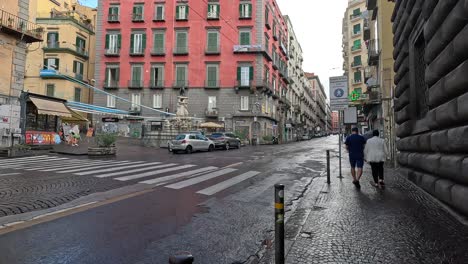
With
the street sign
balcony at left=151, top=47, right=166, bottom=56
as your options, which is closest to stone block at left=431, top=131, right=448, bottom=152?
the street sign

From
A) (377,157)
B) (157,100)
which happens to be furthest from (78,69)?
(377,157)

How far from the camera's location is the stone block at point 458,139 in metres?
4.90

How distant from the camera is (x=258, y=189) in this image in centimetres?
841

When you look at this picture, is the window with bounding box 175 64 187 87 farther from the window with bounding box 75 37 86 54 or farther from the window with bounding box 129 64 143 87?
the window with bounding box 75 37 86 54

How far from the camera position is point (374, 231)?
187 inches

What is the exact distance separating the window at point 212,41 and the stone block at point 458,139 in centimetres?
3871

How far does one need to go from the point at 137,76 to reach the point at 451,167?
42.2 meters

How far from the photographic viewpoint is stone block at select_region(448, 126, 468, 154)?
4.90m

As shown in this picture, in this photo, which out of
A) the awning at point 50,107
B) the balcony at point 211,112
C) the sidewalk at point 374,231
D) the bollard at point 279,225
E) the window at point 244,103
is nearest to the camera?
the bollard at point 279,225

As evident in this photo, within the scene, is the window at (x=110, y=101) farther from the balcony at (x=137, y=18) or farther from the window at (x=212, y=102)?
the window at (x=212, y=102)

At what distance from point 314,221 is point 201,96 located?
37851mm

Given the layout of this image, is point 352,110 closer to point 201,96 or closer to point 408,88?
point 408,88

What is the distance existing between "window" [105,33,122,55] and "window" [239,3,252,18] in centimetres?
1690

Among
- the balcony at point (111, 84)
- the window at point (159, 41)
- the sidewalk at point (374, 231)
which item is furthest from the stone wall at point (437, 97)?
the balcony at point (111, 84)
